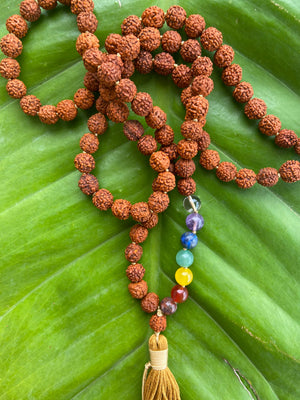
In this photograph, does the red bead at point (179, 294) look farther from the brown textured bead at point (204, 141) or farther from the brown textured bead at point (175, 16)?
the brown textured bead at point (175, 16)

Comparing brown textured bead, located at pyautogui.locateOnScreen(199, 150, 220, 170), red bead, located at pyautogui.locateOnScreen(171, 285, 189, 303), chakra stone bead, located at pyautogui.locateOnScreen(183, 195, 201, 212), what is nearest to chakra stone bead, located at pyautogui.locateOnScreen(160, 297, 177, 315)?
red bead, located at pyautogui.locateOnScreen(171, 285, 189, 303)

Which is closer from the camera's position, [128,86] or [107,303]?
[128,86]

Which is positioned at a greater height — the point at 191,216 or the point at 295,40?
the point at 295,40

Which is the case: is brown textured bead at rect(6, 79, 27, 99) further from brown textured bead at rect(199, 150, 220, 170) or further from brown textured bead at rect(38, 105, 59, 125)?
brown textured bead at rect(199, 150, 220, 170)

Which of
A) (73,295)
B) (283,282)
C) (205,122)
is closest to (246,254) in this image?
(283,282)

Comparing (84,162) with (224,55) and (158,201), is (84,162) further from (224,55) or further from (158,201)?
(224,55)

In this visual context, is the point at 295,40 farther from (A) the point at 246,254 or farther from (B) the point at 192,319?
(B) the point at 192,319
